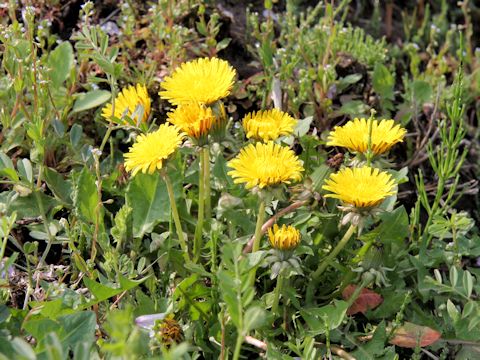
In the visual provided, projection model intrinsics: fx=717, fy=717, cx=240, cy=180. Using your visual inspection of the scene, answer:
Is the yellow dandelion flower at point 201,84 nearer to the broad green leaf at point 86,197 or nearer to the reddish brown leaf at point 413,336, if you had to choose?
the broad green leaf at point 86,197

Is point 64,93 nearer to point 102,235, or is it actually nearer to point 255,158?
point 102,235

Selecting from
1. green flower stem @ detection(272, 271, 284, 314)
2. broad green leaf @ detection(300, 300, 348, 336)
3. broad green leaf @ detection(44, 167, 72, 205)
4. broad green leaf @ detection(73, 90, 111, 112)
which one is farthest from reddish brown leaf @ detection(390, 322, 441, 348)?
broad green leaf @ detection(73, 90, 111, 112)

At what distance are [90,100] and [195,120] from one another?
72 centimetres

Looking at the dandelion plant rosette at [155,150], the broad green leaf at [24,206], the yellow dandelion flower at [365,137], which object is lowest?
the broad green leaf at [24,206]

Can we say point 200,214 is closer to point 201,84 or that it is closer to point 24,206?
point 201,84

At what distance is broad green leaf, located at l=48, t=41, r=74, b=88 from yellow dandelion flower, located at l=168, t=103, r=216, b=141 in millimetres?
764

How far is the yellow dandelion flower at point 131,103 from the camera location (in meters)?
2.04

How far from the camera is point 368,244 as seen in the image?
195cm

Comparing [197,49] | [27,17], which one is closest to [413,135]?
[197,49]

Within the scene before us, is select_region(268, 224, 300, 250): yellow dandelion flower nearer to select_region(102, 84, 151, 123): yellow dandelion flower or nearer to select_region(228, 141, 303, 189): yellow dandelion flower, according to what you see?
select_region(228, 141, 303, 189): yellow dandelion flower

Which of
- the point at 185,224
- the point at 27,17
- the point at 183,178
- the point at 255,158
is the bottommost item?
the point at 185,224

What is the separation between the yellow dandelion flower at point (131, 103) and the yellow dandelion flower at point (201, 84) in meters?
0.15

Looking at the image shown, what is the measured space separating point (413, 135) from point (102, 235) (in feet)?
4.71

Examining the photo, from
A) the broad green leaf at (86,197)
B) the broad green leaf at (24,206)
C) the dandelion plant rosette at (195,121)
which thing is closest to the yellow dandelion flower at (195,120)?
the dandelion plant rosette at (195,121)
